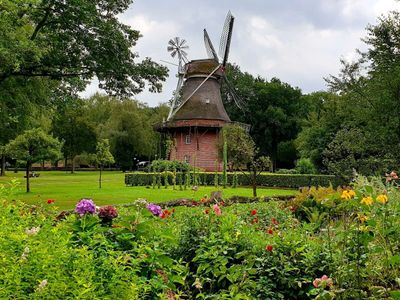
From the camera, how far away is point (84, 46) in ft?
49.3

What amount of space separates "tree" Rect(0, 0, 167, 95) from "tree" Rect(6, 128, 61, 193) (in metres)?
6.99

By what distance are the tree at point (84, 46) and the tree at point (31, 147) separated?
699 cm

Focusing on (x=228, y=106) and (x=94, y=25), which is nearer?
(x=94, y=25)

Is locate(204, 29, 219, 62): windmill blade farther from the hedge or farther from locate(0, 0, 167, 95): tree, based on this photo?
locate(0, 0, 167, 95): tree

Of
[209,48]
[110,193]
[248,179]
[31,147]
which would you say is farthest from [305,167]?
[31,147]

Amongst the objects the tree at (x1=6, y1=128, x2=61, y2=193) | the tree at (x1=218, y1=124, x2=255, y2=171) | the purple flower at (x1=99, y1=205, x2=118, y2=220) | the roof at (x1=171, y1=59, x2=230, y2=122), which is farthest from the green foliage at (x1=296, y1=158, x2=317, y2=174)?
the purple flower at (x1=99, y1=205, x2=118, y2=220)

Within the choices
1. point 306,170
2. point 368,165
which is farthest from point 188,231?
point 306,170

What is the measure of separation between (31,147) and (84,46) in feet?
28.6

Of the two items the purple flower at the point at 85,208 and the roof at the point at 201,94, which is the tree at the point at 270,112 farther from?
the purple flower at the point at 85,208

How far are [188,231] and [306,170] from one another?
32.8 m

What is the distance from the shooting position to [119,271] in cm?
229

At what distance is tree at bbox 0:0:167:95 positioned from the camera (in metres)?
14.2

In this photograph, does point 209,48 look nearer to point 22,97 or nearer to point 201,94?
point 201,94

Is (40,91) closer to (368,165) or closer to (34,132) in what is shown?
(34,132)
